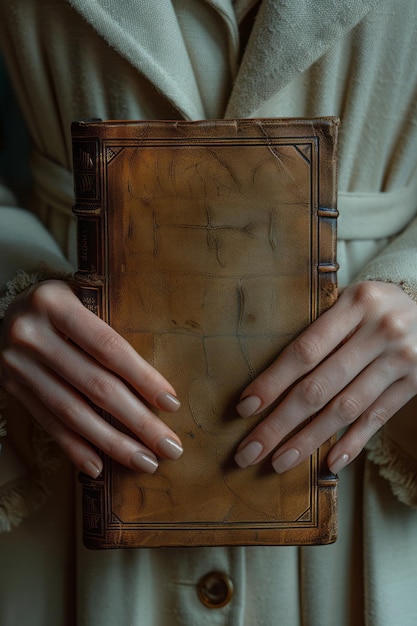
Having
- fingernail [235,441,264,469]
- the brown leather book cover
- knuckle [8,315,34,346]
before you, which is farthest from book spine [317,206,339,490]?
knuckle [8,315,34,346]

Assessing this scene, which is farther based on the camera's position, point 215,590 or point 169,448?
point 215,590

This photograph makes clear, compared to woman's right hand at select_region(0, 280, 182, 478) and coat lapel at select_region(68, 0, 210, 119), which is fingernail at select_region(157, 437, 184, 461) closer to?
woman's right hand at select_region(0, 280, 182, 478)

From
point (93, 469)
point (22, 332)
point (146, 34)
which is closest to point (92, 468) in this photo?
point (93, 469)

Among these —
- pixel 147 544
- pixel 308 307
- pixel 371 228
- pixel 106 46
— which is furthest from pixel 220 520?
pixel 106 46

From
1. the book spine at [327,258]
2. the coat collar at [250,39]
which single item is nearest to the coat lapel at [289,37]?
the coat collar at [250,39]

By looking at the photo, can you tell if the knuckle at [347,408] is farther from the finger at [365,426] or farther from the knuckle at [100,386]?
the knuckle at [100,386]

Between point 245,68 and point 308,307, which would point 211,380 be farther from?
point 245,68

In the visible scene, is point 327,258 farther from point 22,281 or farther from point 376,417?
point 22,281
